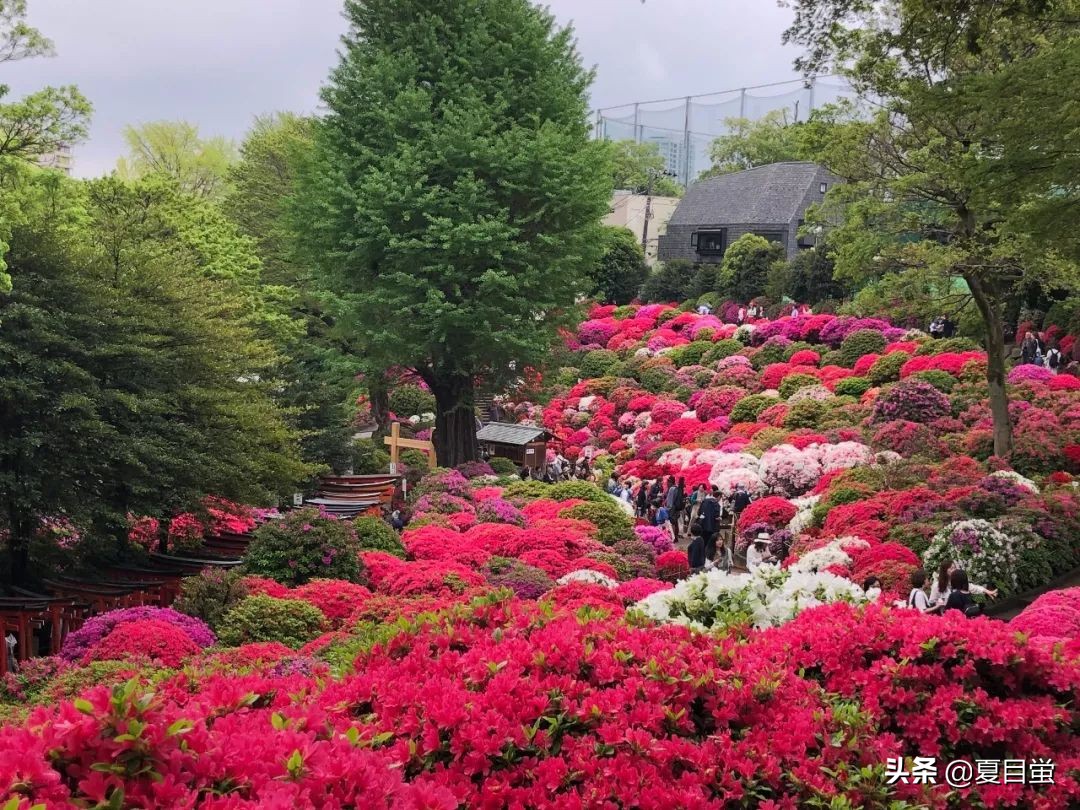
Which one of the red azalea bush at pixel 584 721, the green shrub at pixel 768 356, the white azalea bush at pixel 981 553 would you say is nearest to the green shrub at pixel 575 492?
the white azalea bush at pixel 981 553

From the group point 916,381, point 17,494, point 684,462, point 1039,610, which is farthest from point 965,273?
point 17,494

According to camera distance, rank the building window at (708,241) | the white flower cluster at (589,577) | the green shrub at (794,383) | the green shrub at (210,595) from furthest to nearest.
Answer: the building window at (708,241), the green shrub at (794,383), the white flower cluster at (589,577), the green shrub at (210,595)

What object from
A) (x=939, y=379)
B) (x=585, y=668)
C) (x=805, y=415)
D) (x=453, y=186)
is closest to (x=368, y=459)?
(x=453, y=186)

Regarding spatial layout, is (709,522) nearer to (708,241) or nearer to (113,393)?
(113,393)

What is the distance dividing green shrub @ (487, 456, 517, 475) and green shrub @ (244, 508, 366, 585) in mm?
12320

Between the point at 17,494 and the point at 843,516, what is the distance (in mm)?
12131

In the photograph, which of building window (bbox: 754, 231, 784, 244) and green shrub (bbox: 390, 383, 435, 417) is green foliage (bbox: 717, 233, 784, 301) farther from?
green shrub (bbox: 390, 383, 435, 417)

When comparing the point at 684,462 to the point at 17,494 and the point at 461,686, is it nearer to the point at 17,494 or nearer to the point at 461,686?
the point at 17,494

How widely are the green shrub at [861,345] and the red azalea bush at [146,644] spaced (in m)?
24.8

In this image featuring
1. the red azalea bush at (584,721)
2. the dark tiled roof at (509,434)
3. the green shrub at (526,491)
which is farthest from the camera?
the dark tiled roof at (509,434)

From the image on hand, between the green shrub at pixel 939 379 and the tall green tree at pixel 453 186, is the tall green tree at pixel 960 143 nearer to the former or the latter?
the green shrub at pixel 939 379

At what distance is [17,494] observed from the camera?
13188mm

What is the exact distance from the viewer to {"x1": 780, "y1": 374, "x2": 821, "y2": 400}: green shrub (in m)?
29.4

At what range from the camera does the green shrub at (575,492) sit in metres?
20.7
